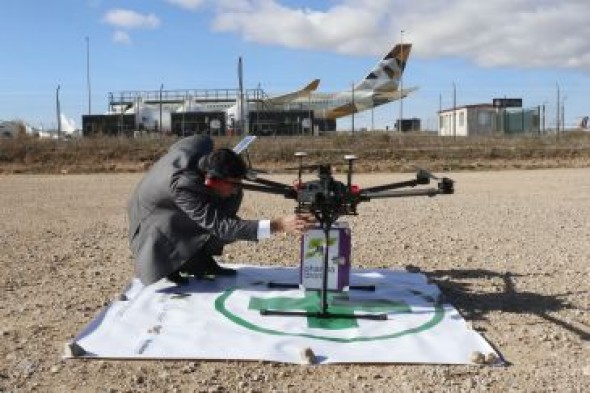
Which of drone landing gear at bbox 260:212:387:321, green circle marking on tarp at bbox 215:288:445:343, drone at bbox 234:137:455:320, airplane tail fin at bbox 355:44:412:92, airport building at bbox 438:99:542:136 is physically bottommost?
green circle marking on tarp at bbox 215:288:445:343

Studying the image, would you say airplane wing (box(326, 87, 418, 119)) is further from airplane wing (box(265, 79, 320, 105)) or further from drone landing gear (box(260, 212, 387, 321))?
drone landing gear (box(260, 212, 387, 321))

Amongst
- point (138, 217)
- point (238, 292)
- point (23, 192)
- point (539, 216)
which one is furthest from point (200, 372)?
point (23, 192)

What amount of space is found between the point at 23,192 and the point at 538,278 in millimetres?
15565

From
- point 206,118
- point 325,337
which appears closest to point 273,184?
point 325,337

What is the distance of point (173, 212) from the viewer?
675 centimetres

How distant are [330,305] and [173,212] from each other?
5.19ft

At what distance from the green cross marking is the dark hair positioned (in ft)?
3.80

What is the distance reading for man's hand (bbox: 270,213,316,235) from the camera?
19.0 ft

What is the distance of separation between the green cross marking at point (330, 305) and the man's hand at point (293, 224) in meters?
0.72

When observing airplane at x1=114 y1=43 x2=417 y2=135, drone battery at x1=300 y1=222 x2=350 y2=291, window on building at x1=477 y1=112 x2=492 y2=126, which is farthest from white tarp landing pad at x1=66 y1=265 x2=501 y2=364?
window on building at x1=477 y1=112 x2=492 y2=126

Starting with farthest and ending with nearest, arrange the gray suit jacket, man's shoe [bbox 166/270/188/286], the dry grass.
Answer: the dry grass < man's shoe [bbox 166/270/188/286] < the gray suit jacket

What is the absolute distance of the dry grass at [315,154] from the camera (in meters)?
30.9

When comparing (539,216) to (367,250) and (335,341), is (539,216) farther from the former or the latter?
(335,341)

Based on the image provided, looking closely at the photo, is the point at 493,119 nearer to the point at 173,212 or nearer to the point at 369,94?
the point at 369,94
